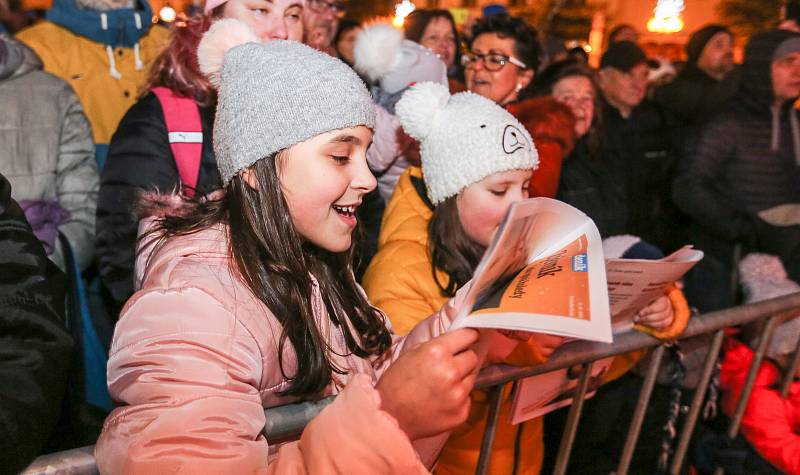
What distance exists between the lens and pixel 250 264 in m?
1.57

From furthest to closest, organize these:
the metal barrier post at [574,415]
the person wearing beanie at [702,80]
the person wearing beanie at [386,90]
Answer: the person wearing beanie at [702,80], the person wearing beanie at [386,90], the metal barrier post at [574,415]

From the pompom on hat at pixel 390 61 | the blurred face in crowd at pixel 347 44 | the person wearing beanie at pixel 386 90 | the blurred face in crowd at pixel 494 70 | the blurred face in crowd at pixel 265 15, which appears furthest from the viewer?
the blurred face in crowd at pixel 347 44

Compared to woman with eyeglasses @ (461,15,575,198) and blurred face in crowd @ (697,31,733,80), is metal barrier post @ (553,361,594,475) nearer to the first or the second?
woman with eyeglasses @ (461,15,575,198)

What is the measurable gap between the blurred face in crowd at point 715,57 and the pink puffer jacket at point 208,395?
6.04 metres

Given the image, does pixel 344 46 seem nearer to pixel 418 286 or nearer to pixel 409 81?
pixel 409 81

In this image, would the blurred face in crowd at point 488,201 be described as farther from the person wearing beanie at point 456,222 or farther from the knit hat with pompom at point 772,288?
the knit hat with pompom at point 772,288

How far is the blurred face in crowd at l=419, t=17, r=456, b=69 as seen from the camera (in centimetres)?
480

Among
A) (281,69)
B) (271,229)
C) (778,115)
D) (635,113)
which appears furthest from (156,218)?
(635,113)

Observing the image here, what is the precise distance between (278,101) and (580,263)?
847 millimetres

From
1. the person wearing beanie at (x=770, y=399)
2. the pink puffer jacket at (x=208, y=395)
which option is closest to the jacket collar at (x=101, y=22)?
the pink puffer jacket at (x=208, y=395)

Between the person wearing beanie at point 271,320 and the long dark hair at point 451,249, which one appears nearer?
the person wearing beanie at point 271,320

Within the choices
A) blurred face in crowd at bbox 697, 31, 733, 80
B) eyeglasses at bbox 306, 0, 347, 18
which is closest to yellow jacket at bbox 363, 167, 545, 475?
eyeglasses at bbox 306, 0, 347, 18

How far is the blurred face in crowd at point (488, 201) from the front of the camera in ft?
8.01

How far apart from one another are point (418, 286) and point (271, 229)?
830 millimetres
